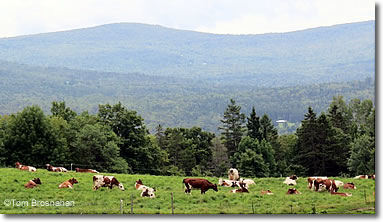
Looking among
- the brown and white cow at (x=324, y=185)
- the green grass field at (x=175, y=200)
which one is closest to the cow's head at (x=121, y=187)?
the green grass field at (x=175, y=200)

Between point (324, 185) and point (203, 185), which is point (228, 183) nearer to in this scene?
point (203, 185)

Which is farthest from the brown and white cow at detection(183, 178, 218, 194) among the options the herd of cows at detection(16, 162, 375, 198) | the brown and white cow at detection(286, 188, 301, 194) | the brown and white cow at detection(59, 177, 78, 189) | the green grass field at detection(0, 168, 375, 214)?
the brown and white cow at detection(59, 177, 78, 189)

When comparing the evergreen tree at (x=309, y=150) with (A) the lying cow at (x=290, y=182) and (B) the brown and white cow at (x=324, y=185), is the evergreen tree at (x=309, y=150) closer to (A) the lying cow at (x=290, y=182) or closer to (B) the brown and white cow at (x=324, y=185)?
(A) the lying cow at (x=290, y=182)

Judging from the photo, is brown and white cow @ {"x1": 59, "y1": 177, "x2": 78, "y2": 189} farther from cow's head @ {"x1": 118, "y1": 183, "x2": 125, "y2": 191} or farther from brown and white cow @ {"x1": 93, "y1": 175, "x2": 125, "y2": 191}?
cow's head @ {"x1": 118, "y1": 183, "x2": 125, "y2": 191}

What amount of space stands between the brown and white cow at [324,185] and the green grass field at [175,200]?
1.01ft

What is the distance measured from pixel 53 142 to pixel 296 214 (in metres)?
24.3

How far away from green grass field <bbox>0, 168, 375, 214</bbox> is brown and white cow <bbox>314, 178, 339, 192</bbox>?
308 millimetres

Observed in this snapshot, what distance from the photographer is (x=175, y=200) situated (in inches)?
754

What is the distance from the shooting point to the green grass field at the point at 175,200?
1733 cm

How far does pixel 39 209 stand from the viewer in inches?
688

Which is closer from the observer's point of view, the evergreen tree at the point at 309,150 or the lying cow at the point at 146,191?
the lying cow at the point at 146,191

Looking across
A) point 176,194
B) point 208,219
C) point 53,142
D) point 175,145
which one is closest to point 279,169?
point 175,145

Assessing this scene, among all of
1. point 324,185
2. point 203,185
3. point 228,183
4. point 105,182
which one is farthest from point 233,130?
point 203,185

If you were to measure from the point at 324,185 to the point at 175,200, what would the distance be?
19.4 feet
